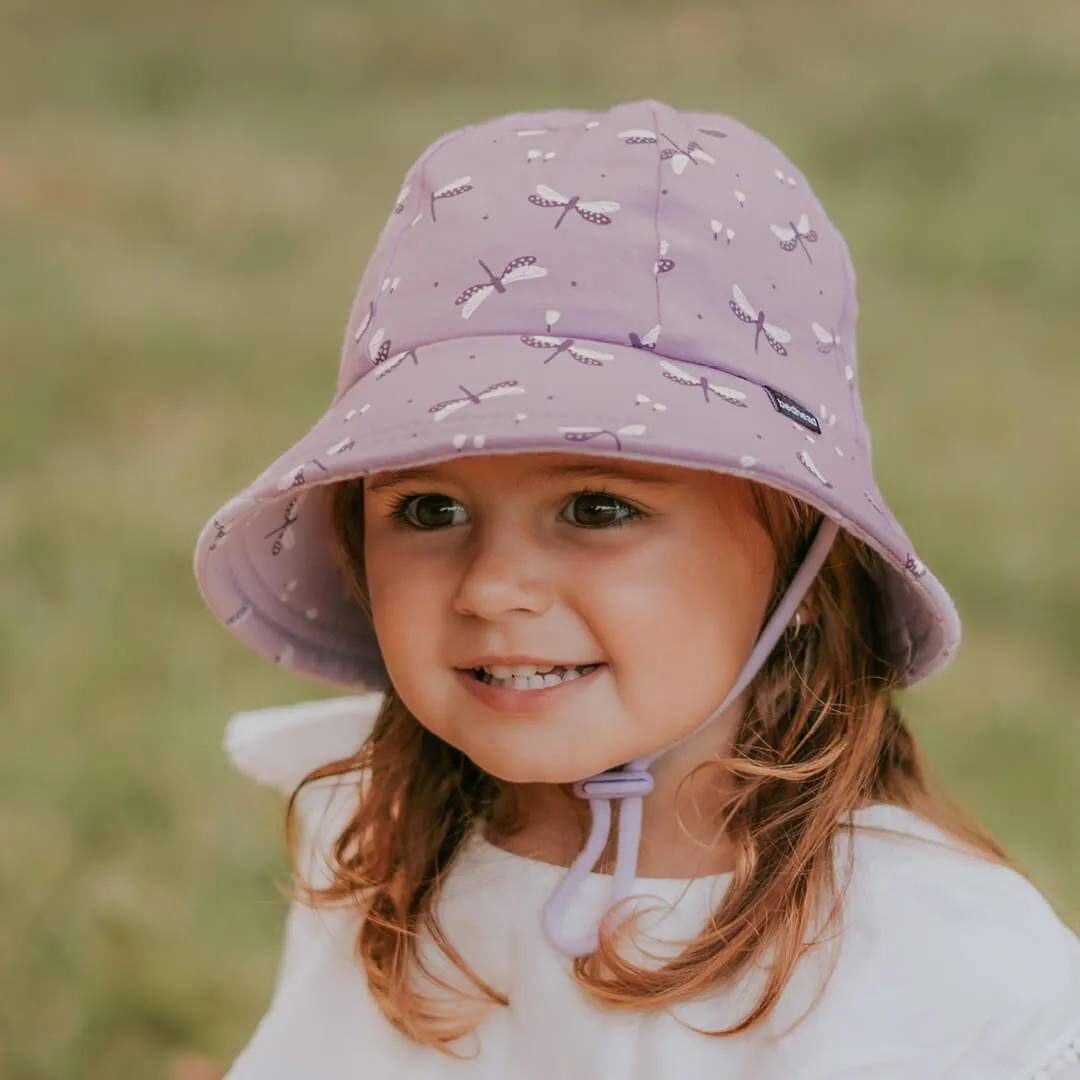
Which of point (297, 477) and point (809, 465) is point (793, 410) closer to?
point (809, 465)

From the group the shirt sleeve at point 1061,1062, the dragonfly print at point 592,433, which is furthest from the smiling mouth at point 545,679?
the shirt sleeve at point 1061,1062

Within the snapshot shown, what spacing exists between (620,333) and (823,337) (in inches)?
7.9

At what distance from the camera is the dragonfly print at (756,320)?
1.18m

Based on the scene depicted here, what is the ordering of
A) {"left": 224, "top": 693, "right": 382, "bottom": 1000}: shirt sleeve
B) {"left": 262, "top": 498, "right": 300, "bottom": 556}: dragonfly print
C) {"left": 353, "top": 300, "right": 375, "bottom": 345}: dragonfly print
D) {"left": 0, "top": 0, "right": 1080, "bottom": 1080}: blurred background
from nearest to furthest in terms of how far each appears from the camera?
{"left": 353, "top": 300, "right": 375, "bottom": 345}: dragonfly print < {"left": 262, "top": 498, "right": 300, "bottom": 556}: dragonfly print < {"left": 224, "top": 693, "right": 382, "bottom": 1000}: shirt sleeve < {"left": 0, "top": 0, "right": 1080, "bottom": 1080}: blurred background

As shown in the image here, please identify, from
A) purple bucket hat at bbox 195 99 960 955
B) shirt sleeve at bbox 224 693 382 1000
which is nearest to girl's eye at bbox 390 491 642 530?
purple bucket hat at bbox 195 99 960 955

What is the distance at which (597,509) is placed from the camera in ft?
3.88

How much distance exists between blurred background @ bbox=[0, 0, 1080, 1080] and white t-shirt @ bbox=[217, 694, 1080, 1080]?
589mm

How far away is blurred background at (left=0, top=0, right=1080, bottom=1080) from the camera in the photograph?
2.16 m

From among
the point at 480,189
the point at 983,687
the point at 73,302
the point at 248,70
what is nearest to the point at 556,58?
the point at 248,70

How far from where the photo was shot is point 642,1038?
1.24 meters

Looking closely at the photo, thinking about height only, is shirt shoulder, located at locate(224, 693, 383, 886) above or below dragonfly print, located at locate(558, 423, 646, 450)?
below

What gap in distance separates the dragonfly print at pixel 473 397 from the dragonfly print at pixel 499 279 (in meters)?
0.09

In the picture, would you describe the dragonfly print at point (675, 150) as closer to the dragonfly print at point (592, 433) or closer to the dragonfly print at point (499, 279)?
the dragonfly print at point (499, 279)

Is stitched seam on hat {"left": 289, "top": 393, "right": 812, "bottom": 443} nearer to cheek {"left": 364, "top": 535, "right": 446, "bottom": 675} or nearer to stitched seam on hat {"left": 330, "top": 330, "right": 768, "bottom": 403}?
stitched seam on hat {"left": 330, "top": 330, "right": 768, "bottom": 403}
